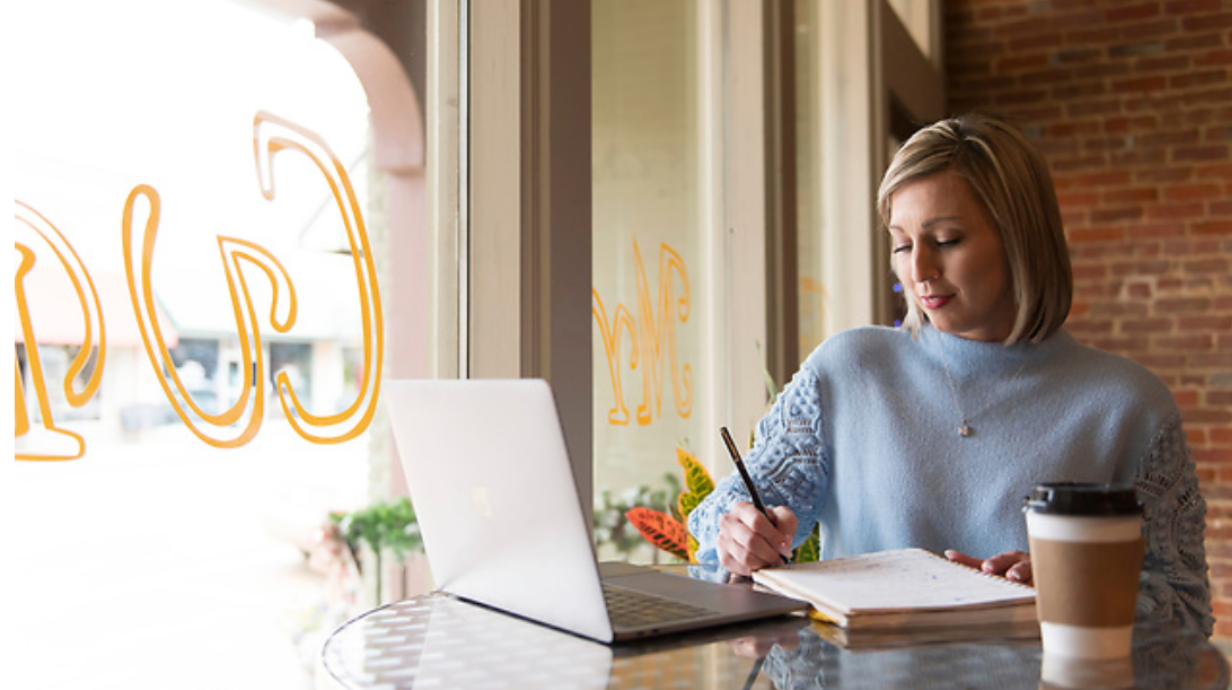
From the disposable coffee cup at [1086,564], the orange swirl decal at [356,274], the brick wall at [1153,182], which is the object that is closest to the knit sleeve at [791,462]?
the orange swirl decal at [356,274]

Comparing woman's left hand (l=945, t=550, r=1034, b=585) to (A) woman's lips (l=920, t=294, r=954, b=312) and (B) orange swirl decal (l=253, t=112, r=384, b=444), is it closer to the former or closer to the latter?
(A) woman's lips (l=920, t=294, r=954, b=312)

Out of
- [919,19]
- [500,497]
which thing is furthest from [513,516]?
[919,19]

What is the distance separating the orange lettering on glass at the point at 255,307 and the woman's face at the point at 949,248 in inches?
32.1

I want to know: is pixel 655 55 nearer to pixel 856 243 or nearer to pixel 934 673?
pixel 856 243

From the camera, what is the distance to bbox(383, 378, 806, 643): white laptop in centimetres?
89

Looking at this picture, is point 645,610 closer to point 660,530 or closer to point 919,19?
point 660,530

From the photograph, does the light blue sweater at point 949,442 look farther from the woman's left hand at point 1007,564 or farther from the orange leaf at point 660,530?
the orange leaf at point 660,530

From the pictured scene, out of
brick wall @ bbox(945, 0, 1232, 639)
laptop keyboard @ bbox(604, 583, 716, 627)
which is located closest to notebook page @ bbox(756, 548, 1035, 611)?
laptop keyboard @ bbox(604, 583, 716, 627)

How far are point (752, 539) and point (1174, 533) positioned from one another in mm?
548

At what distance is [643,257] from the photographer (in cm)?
261

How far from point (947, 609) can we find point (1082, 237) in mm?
4442

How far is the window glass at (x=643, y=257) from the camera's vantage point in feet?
7.81

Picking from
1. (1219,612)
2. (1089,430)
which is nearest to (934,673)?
(1089,430)

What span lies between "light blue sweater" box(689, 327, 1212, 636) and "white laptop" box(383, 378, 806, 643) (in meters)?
0.42
